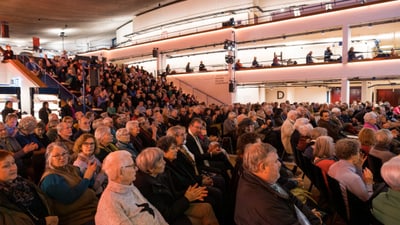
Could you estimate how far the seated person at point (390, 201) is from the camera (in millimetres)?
2236

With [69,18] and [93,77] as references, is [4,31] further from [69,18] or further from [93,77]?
[93,77]

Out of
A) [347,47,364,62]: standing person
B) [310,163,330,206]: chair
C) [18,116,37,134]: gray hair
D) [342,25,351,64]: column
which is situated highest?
[342,25,351,64]: column

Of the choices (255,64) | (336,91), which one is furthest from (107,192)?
(336,91)

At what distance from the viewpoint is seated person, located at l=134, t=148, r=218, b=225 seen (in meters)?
2.68

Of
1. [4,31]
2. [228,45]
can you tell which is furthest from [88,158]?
[4,31]

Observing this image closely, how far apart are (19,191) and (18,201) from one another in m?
0.08

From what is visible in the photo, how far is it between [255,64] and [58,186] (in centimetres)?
1534

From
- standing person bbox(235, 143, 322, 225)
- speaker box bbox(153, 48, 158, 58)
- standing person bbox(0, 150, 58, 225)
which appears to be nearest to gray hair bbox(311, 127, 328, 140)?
standing person bbox(235, 143, 322, 225)

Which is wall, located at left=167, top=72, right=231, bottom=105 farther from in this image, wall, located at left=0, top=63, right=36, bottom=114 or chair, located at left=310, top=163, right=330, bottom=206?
chair, located at left=310, top=163, right=330, bottom=206

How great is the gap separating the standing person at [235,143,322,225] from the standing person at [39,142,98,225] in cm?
133

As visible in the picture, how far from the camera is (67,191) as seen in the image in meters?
2.63

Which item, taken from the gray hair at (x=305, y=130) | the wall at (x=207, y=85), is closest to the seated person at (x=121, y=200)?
the gray hair at (x=305, y=130)

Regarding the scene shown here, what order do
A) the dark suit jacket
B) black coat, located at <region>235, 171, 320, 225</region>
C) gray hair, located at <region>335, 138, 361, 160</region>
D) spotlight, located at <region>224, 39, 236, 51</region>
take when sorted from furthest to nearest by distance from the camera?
spotlight, located at <region>224, 39, 236, 51</region> → the dark suit jacket → gray hair, located at <region>335, 138, 361, 160</region> → black coat, located at <region>235, 171, 320, 225</region>

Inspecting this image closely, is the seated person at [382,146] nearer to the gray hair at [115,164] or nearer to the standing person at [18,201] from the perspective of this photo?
the gray hair at [115,164]
